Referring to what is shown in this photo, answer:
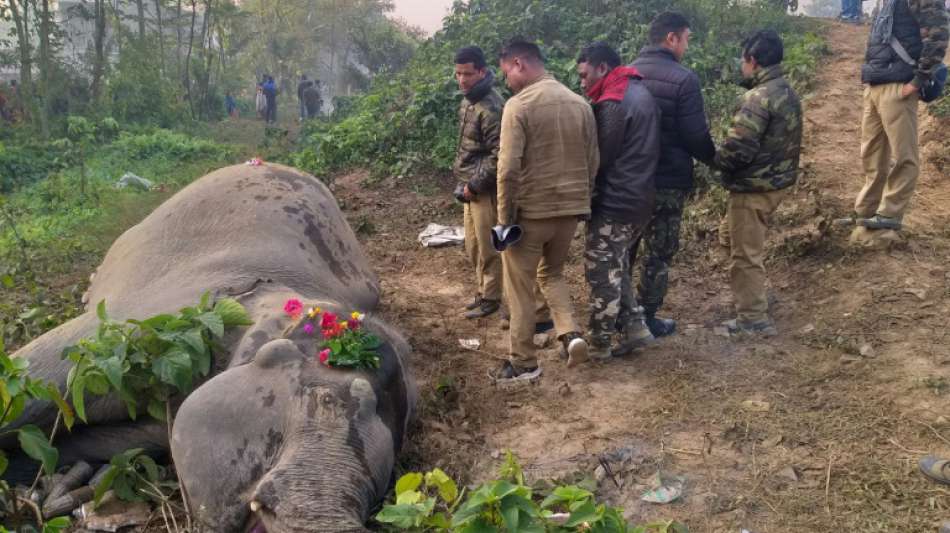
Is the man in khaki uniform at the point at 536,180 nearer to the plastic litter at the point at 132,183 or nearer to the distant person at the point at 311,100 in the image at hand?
the plastic litter at the point at 132,183

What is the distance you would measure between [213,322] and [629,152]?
117 inches

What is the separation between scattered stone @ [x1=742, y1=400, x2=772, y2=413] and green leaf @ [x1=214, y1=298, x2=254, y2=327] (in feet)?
9.72

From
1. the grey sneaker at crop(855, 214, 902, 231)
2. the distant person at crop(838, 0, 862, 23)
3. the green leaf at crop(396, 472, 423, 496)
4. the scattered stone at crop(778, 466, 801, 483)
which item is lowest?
the scattered stone at crop(778, 466, 801, 483)

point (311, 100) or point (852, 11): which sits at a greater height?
point (852, 11)

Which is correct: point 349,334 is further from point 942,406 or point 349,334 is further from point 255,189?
point 942,406

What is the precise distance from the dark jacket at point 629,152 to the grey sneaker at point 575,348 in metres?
0.87

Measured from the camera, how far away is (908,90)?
6227 mm

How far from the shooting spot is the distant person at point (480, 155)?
6.46m

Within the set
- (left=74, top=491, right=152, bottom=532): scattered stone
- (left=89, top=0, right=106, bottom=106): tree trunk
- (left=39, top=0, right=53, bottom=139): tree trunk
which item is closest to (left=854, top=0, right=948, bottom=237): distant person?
(left=74, top=491, right=152, bottom=532): scattered stone

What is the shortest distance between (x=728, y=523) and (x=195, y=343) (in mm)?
2719

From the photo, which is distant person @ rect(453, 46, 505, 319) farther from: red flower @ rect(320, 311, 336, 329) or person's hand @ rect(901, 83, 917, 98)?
person's hand @ rect(901, 83, 917, 98)

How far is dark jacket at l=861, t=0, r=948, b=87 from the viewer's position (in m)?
6.11

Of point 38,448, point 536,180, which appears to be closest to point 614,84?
point 536,180

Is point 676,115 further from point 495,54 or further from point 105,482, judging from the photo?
point 495,54
